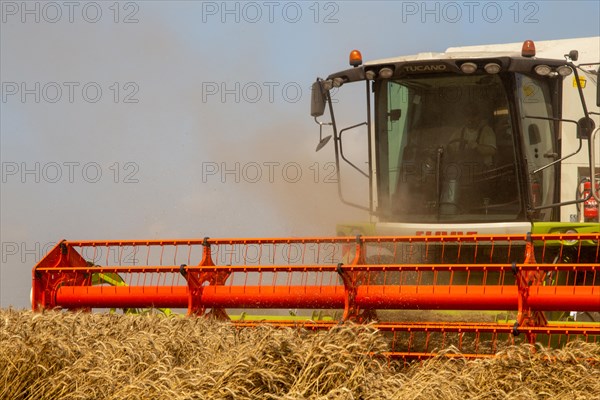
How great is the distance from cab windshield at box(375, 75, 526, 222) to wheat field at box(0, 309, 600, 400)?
2193 millimetres

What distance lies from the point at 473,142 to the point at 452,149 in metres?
0.16

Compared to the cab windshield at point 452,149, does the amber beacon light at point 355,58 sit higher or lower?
higher

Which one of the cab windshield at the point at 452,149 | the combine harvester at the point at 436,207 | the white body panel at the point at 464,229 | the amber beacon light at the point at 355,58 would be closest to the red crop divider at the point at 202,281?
the combine harvester at the point at 436,207

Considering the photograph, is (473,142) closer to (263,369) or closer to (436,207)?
(436,207)

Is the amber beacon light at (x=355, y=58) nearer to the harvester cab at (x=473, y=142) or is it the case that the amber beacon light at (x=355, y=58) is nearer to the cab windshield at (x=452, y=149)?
the harvester cab at (x=473, y=142)

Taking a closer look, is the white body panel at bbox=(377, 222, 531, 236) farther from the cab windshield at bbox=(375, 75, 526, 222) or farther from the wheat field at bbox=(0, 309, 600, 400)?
the wheat field at bbox=(0, 309, 600, 400)

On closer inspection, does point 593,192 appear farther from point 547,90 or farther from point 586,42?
point 586,42

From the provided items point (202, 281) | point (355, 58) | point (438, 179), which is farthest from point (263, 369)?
point (355, 58)

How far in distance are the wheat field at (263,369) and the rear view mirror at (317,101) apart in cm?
243

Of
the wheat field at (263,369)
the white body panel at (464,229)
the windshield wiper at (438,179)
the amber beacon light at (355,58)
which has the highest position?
the amber beacon light at (355,58)

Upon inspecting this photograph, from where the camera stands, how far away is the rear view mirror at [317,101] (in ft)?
22.5

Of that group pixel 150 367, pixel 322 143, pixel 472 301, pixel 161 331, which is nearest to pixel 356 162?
pixel 322 143

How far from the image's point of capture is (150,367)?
4137 mm

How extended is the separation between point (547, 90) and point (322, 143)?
1.73 m
